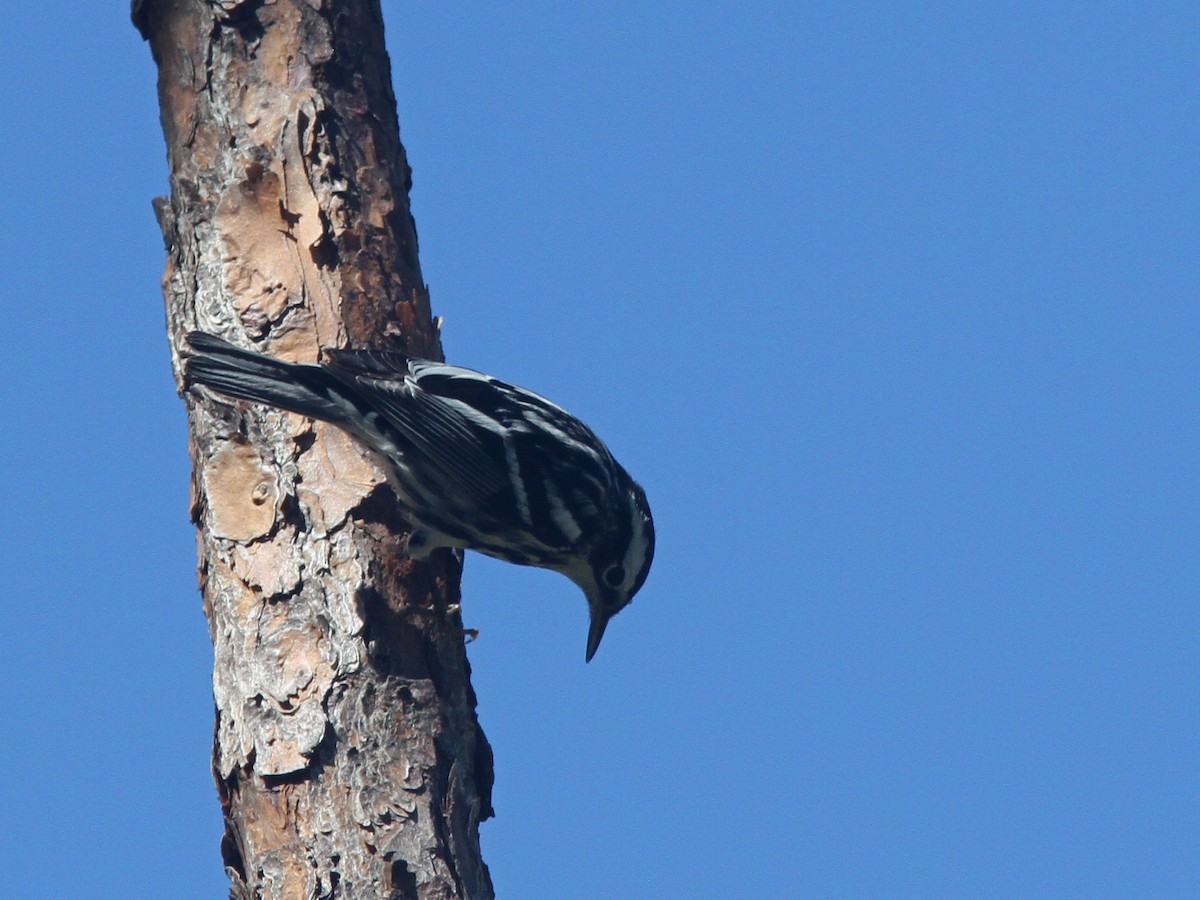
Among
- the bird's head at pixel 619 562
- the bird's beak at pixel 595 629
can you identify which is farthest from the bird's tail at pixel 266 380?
the bird's beak at pixel 595 629

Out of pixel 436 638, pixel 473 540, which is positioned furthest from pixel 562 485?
pixel 436 638

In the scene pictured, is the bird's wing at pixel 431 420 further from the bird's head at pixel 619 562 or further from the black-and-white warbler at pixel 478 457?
the bird's head at pixel 619 562

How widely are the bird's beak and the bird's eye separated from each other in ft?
0.51

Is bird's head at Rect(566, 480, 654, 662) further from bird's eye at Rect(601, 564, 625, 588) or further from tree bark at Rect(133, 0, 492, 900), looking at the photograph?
tree bark at Rect(133, 0, 492, 900)

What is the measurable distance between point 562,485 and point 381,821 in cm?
155

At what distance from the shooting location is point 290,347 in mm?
5211

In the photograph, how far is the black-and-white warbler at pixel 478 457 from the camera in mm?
4867

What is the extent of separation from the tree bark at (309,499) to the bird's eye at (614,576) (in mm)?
731

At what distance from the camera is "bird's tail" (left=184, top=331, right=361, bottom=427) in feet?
15.8

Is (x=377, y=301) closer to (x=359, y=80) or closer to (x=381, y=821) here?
(x=359, y=80)

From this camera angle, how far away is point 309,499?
16.4 feet

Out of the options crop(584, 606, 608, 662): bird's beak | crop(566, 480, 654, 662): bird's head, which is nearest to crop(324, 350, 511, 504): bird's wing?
crop(566, 480, 654, 662): bird's head

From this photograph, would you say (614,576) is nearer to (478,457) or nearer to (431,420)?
(478,457)

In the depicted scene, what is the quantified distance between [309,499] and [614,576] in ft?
4.27
